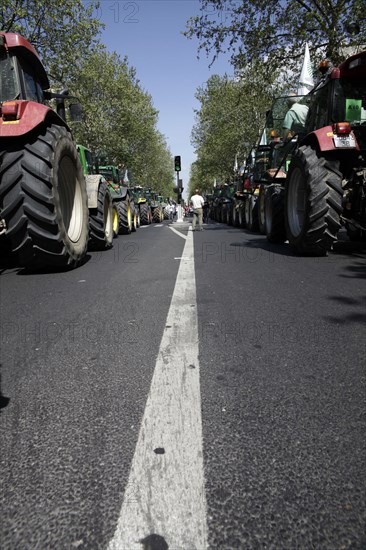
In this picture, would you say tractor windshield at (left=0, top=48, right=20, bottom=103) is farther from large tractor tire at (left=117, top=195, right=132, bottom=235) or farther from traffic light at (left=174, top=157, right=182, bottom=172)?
traffic light at (left=174, top=157, right=182, bottom=172)

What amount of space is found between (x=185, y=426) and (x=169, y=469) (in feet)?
0.85

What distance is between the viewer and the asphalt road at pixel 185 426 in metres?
1.07

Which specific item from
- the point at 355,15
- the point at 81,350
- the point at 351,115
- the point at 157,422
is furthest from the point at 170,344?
the point at 355,15

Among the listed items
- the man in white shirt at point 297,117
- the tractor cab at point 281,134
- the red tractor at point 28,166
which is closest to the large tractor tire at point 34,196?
the red tractor at point 28,166

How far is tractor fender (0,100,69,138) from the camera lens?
4.23 metres

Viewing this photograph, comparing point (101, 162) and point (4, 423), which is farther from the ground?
point (101, 162)

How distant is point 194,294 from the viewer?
3.72 m

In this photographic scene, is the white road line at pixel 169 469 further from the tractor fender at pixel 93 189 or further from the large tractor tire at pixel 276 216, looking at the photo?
the large tractor tire at pixel 276 216

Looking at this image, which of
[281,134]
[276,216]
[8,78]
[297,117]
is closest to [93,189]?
[8,78]

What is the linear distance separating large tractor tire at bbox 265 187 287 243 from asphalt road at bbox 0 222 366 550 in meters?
4.48

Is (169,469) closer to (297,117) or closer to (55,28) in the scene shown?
(297,117)

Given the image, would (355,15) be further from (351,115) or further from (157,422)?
(157,422)

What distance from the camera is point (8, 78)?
4.77 meters

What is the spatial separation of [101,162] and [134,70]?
29.7 m
